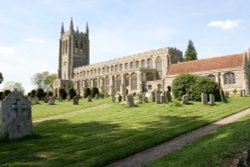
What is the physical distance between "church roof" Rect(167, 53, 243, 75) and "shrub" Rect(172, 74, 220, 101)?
57.8 ft

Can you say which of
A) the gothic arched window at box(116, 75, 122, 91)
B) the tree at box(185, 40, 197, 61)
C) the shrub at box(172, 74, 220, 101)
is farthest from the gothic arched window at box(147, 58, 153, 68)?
the shrub at box(172, 74, 220, 101)

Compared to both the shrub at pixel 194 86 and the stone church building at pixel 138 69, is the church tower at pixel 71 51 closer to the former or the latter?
the stone church building at pixel 138 69

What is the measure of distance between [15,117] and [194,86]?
20024mm

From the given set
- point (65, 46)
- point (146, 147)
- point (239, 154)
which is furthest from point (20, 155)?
point (65, 46)

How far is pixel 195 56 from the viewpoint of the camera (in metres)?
67.2

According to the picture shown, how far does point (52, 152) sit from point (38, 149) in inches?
26.3

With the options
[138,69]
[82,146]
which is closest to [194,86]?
[82,146]

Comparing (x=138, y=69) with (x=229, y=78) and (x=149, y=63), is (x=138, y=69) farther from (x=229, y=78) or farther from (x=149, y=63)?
(x=229, y=78)

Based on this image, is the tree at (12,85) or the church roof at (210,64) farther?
the tree at (12,85)

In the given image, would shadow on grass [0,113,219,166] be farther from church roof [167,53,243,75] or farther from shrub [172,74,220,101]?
church roof [167,53,243,75]

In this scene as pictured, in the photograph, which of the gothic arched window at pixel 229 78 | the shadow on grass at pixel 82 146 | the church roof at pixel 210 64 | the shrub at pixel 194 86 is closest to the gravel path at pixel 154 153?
the shadow on grass at pixel 82 146

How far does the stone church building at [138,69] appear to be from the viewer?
4056 centimetres

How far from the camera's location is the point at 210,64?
43719 millimetres

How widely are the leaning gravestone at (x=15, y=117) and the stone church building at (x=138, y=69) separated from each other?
28.1m
